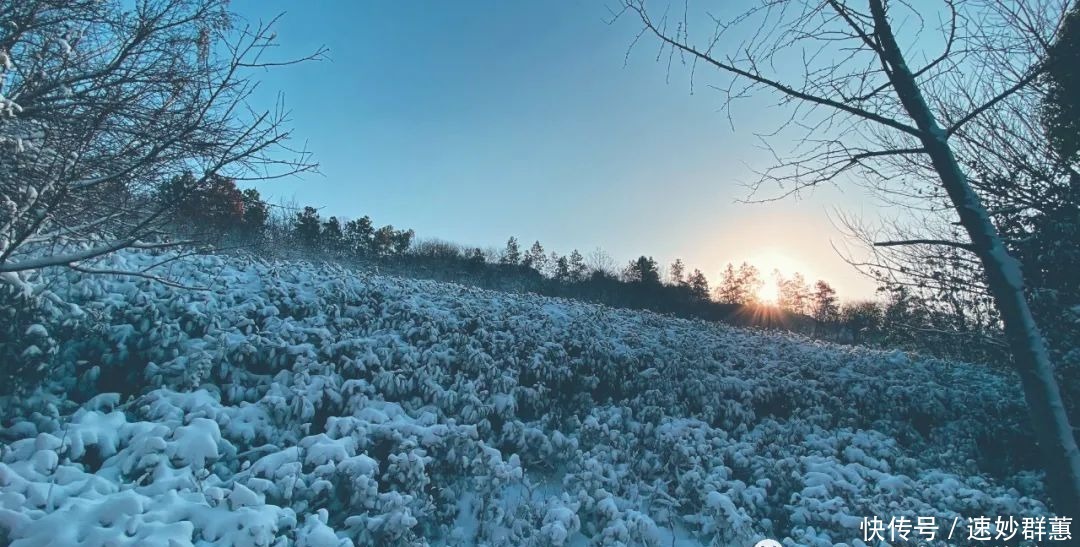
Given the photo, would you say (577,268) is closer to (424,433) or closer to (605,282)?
(605,282)

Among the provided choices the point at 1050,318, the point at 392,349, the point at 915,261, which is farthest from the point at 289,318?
the point at 1050,318

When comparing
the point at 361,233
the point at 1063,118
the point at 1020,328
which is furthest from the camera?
the point at 361,233

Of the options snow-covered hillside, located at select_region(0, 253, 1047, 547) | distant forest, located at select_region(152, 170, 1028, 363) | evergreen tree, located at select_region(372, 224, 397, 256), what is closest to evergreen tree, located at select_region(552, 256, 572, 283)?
distant forest, located at select_region(152, 170, 1028, 363)

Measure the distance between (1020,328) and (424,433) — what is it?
15.7ft

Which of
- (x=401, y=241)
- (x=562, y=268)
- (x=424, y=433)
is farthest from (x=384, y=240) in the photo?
(x=424, y=433)

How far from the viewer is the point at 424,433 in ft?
17.1

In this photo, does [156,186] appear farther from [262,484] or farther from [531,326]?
[531,326]

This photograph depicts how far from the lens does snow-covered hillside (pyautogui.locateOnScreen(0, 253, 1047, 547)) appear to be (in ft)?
12.6

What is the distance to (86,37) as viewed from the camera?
130 inches

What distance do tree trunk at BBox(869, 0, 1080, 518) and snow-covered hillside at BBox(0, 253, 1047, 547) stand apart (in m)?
3.23

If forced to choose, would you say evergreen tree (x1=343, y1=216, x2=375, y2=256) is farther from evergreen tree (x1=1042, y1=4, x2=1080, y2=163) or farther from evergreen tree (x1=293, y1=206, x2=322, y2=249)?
evergreen tree (x1=1042, y1=4, x2=1080, y2=163)

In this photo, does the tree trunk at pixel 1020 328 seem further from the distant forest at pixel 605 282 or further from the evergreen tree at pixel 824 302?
the evergreen tree at pixel 824 302

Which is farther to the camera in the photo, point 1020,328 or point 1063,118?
point 1063,118

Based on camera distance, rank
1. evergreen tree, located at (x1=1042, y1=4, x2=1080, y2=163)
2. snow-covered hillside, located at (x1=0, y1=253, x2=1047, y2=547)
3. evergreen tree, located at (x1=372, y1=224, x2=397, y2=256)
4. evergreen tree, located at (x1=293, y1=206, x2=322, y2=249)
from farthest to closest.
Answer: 1. evergreen tree, located at (x1=372, y1=224, x2=397, y2=256)
2. evergreen tree, located at (x1=293, y1=206, x2=322, y2=249)
3. snow-covered hillside, located at (x1=0, y1=253, x2=1047, y2=547)
4. evergreen tree, located at (x1=1042, y1=4, x2=1080, y2=163)
